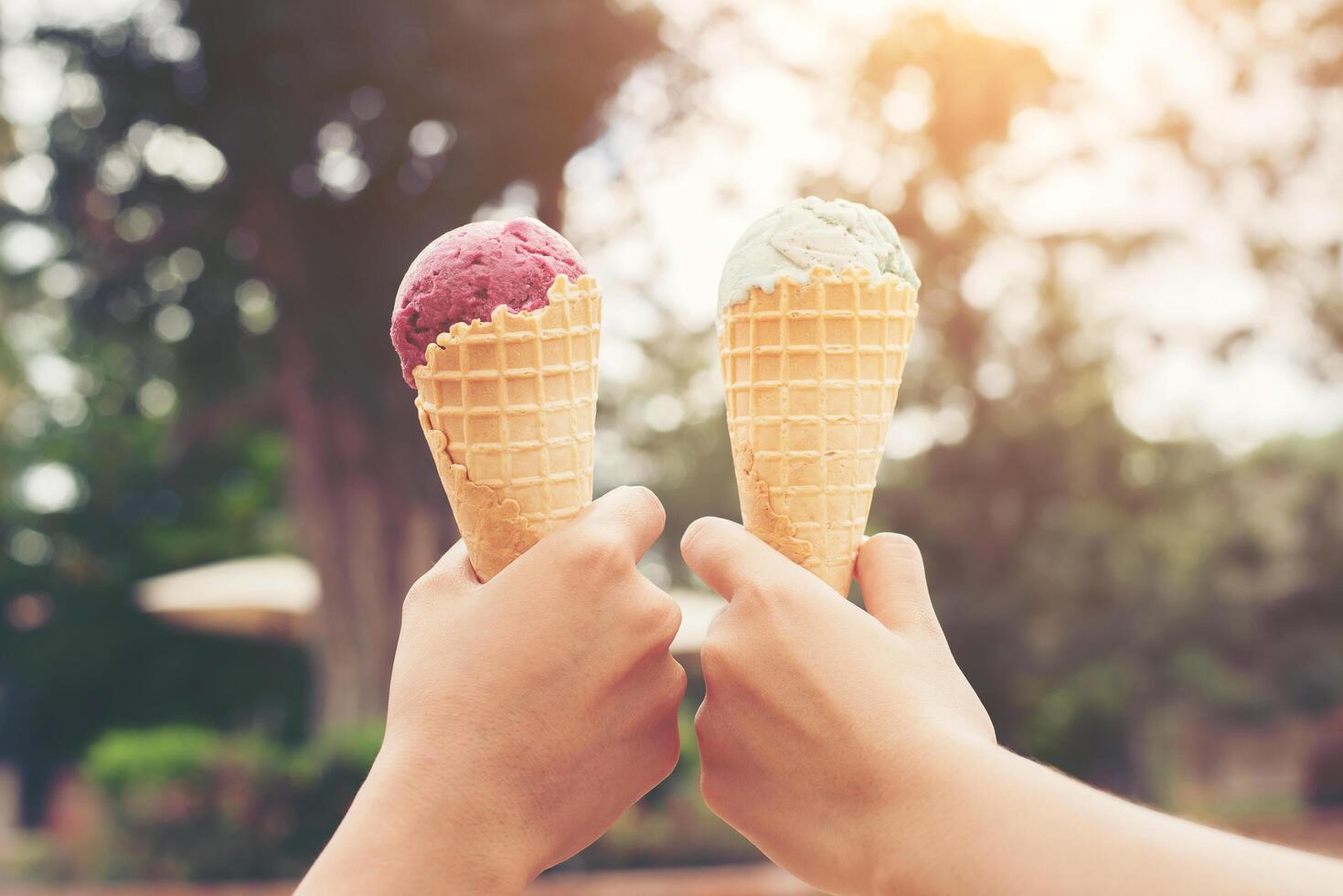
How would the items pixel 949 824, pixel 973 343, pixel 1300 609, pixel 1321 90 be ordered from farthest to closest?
pixel 1300 609 → pixel 973 343 → pixel 1321 90 → pixel 949 824

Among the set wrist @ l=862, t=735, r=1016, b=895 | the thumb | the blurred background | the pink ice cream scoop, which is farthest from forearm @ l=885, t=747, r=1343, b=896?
the blurred background

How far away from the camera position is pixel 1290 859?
1248 mm

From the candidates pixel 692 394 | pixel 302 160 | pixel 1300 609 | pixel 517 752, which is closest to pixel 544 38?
pixel 302 160

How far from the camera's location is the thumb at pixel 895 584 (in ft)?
5.52

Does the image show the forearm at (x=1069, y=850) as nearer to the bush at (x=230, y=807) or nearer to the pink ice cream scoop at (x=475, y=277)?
the pink ice cream scoop at (x=475, y=277)

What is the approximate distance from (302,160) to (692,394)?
42.7 feet

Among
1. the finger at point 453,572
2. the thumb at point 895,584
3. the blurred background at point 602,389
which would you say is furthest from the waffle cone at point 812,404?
the blurred background at point 602,389

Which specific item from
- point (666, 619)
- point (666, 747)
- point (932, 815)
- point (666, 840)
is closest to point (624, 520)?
point (666, 619)

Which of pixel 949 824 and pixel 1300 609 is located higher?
pixel 949 824

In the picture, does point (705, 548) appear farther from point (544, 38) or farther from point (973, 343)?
point (973, 343)

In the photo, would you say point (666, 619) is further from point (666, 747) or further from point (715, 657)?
point (666, 747)

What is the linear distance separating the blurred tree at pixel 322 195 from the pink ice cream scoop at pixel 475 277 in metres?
7.45

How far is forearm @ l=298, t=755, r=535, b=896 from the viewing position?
1412 mm

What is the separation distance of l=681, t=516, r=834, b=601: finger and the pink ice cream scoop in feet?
1.59
